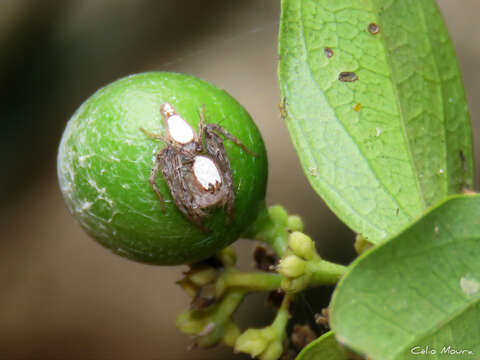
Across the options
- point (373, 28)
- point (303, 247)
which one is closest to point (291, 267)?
point (303, 247)

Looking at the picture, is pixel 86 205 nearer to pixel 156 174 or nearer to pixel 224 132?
pixel 156 174

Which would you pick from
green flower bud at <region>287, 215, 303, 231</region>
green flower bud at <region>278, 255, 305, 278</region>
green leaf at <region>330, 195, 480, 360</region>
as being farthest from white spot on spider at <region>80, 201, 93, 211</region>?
green leaf at <region>330, 195, 480, 360</region>

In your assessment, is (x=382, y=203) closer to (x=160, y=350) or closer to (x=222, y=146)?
(x=222, y=146)

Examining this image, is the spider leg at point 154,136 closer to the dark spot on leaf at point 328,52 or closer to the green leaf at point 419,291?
the dark spot on leaf at point 328,52

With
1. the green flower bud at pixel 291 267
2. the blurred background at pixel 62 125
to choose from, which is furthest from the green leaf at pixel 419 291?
the blurred background at pixel 62 125

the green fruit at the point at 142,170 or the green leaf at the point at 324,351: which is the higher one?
the green fruit at the point at 142,170

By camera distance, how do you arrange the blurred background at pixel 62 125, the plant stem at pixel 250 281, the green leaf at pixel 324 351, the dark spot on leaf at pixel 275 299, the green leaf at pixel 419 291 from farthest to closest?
the blurred background at pixel 62 125
the dark spot on leaf at pixel 275 299
the plant stem at pixel 250 281
the green leaf at pixel 324 351
the green leaf at pixel 419 291
